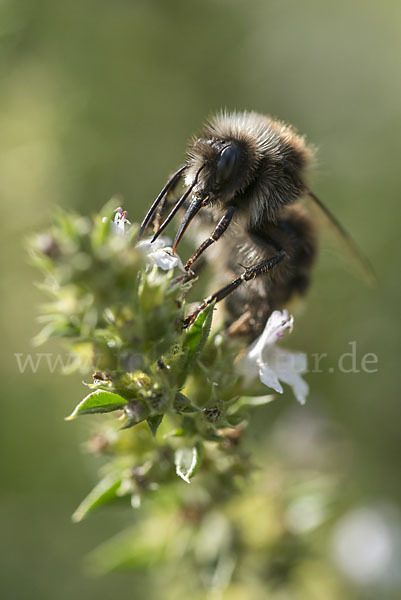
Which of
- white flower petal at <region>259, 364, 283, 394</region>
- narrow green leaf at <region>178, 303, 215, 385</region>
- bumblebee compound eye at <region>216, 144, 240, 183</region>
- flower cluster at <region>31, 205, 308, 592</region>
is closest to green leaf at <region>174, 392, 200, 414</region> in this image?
flower cluster at <region>31, 205, 308, 592</region>

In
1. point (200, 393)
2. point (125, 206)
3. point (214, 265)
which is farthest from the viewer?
point (125, 206)

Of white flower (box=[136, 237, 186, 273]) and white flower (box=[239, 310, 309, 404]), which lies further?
white flower (box=[239, 310, 309, 404])

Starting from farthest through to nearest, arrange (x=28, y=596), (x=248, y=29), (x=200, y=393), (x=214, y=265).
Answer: (x=248, y=29) < (x=28, y=596) < (x=214, y=265) < (x=200, y=393)

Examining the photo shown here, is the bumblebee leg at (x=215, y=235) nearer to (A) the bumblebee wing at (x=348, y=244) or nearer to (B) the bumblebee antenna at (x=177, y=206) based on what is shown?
(B) the bumblebee antenna at (x=177, y=206)

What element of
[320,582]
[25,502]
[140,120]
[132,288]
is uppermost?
[140,120]

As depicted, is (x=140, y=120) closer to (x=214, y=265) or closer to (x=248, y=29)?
(x=248, y=29)

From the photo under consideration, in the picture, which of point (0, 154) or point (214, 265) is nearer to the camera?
point (214, 265)

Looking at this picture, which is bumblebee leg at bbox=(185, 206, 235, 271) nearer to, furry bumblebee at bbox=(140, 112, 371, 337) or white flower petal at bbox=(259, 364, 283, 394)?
furry bumblebee at bbox=(140, 112, 371, 337)

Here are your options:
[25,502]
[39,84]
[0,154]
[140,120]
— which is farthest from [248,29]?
[25,502]
